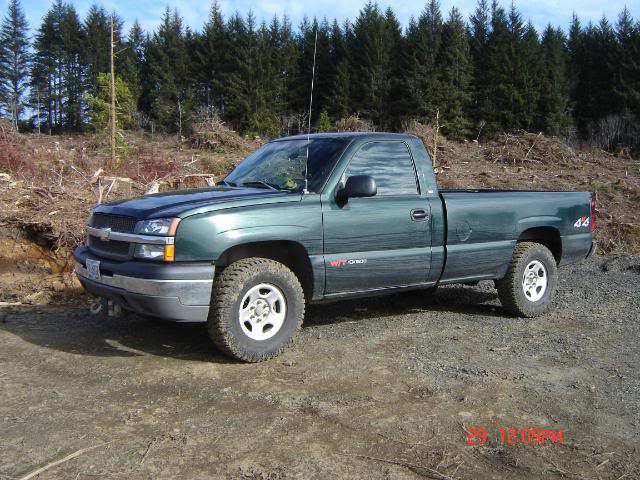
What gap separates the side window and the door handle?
0.20 meters

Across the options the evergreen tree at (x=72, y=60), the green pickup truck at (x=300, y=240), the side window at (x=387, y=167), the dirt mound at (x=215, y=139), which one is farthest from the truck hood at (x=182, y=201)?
the evergreen tree at (x=72, y=60)

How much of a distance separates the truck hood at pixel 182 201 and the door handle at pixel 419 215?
1240mm

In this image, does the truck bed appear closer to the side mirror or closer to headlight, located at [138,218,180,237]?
the side mirror

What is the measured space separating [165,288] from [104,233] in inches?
35.6

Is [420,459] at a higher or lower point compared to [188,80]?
lower

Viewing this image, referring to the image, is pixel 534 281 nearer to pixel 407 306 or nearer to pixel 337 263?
pixel 407 306

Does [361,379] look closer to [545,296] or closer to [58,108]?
[545,296]

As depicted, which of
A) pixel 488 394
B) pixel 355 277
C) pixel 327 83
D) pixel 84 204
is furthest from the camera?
pixel 327 83

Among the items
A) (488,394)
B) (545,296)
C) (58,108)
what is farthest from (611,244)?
(58,108)

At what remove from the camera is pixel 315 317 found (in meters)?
6.54

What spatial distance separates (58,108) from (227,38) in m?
15.6

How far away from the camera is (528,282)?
22.2 feet

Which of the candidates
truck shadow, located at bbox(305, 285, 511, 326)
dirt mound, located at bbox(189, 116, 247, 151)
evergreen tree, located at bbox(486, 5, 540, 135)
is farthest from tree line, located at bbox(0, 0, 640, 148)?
truck shadow, located at bbox(305, 285, 511, 326)
